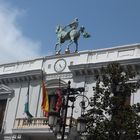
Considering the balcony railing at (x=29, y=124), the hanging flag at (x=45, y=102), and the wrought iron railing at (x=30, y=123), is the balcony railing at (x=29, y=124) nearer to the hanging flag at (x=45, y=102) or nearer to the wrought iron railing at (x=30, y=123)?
the wrought iron railing at (x=30, y=123)

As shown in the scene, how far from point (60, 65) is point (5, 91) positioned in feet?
15.6

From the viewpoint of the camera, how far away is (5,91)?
31.2 m

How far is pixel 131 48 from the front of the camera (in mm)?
26875

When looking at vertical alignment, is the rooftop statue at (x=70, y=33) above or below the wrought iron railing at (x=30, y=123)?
above

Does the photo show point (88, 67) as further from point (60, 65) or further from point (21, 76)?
point (21, 76)

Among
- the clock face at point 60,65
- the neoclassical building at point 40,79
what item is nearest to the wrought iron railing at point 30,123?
the neoclassical building at point 40,79

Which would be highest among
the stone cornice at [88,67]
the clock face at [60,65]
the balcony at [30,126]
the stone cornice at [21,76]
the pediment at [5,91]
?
the clock face at [60,65]

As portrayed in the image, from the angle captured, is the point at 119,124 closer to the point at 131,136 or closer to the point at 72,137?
the point at 131,136

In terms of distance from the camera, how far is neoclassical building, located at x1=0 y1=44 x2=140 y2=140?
2686cm

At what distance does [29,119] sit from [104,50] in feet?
21.9

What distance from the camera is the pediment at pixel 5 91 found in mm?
30977

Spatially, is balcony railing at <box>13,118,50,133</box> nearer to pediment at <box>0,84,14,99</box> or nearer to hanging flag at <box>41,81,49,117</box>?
hanging flag at <box>41,81,49,117</box>

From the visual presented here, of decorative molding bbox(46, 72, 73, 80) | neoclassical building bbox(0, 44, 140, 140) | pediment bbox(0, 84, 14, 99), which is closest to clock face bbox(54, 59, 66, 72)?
neoclassical building bbox(0, 44, 140, 140)

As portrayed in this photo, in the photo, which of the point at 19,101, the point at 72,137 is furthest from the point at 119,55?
the point at 19,101
